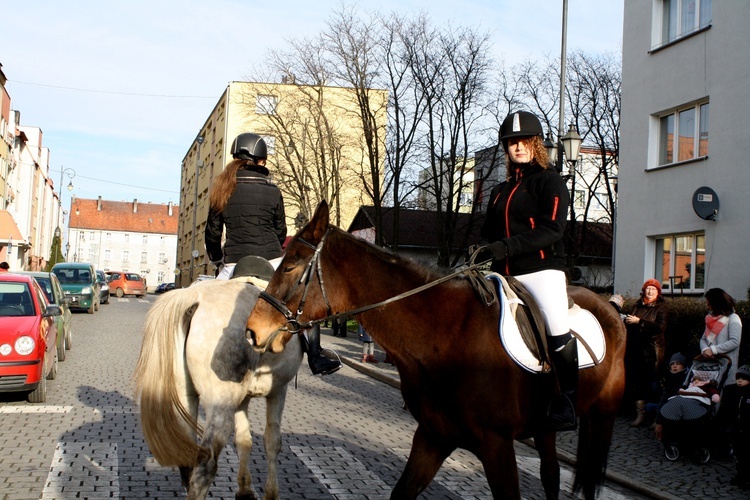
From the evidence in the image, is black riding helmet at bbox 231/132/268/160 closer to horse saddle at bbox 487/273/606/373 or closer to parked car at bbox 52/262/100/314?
horse saddle at bbox 487/273/606/373

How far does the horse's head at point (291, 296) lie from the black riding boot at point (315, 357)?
1580 mm

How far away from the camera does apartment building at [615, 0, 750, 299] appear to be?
16906mm

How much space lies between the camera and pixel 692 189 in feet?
59.8

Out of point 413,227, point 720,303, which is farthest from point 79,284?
point 720,303

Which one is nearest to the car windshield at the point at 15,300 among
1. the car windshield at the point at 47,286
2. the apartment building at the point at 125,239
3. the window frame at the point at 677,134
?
the car windshield at the point at 47,286

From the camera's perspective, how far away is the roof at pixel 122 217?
126688 mm

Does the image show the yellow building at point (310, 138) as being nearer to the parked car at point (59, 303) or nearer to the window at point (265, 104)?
the window at point (265, 104)

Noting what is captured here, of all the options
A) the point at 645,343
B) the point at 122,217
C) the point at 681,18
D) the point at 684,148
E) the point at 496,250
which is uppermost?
the point at 681,18

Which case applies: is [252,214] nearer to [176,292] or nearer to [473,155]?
[176,292]

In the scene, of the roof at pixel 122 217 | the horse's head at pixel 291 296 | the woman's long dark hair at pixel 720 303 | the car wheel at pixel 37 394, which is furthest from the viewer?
the roof at pixel 122 217

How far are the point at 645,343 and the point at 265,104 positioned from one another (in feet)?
106

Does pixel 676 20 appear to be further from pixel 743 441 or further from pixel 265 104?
pixel 265 104

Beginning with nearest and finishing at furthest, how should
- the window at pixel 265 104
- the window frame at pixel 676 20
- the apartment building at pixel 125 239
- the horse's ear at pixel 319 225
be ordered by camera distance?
1. the horse's ear at pixel 319 225
2. the window frame at pixel 676 20
3. the window at pixel 265 104
4. the apartment building at pixel 125 239

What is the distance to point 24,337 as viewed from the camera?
10.4 metres
